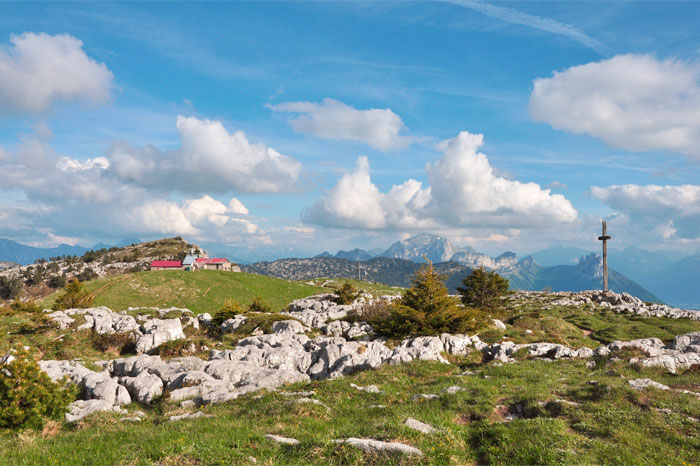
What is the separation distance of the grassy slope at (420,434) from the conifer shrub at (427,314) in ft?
47.7

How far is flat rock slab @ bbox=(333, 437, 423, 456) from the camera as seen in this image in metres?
9.81

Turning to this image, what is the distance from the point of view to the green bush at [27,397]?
14.0 meters

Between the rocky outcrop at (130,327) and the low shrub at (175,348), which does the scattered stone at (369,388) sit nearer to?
the low shrub at (175,348)

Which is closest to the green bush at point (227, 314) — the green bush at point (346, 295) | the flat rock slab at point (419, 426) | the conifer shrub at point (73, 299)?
the green bush at point (346, 295)

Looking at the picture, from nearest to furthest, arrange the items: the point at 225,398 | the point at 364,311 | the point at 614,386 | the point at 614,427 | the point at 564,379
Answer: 1. the point at 614,427
2. the point at 614,386
3. the point at 225,398
4. the point at 564,379
5. the point at 364,311

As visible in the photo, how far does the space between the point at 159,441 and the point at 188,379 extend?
9.73 metres

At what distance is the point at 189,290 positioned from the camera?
78.9m

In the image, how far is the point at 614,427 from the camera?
475 inches

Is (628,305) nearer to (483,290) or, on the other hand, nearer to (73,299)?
(483,290)

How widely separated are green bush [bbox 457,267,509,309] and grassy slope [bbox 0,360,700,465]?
36905mm

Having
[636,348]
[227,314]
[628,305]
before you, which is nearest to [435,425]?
[636,348]

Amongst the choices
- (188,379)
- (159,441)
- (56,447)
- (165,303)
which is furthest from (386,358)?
(165,303)

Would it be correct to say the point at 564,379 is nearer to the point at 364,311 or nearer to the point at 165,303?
the point at 364,311

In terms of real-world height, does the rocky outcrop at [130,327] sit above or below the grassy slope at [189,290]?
above
